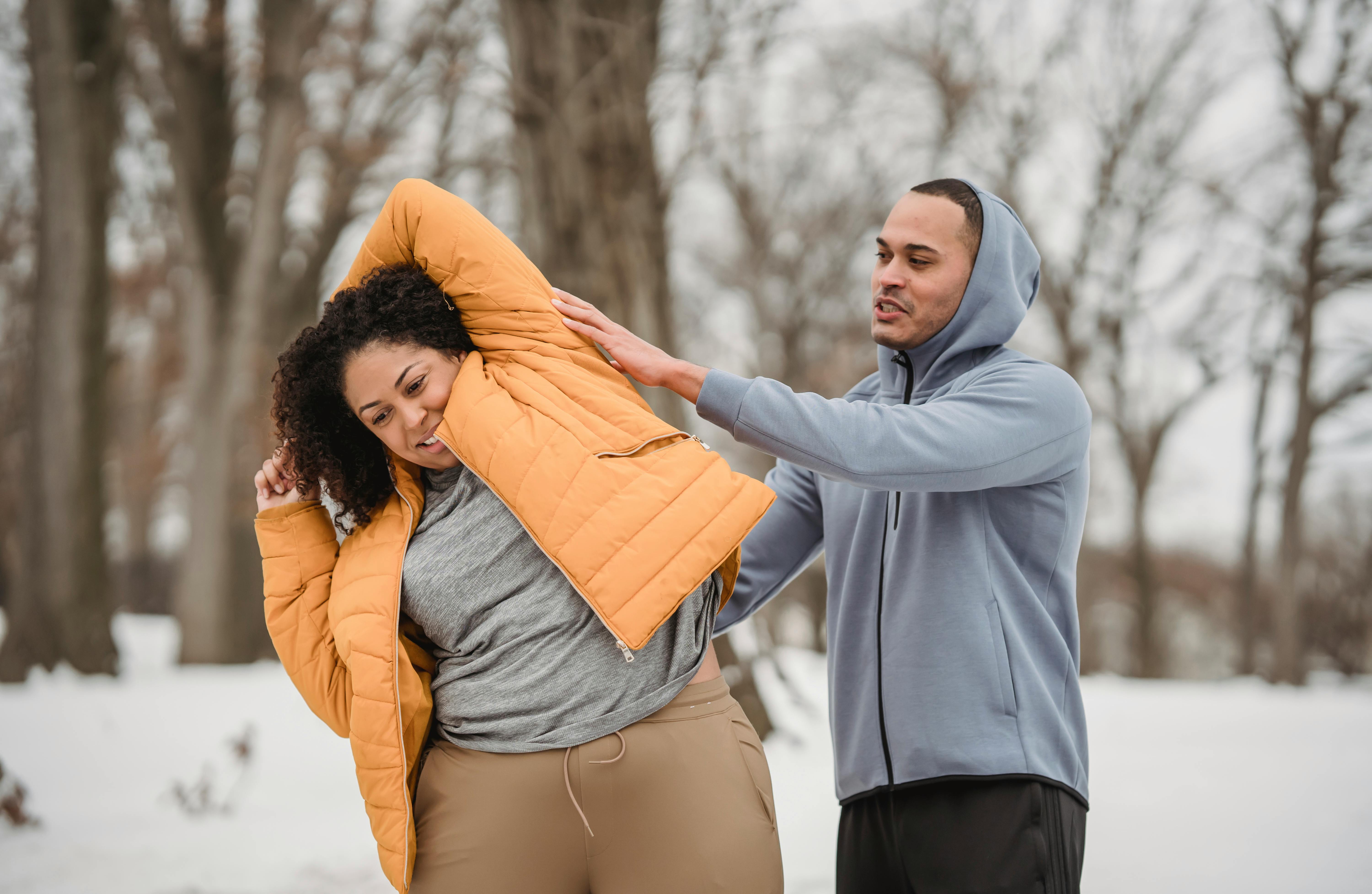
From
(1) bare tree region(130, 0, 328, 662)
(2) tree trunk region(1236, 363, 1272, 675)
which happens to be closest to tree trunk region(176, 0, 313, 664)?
(1) bare tree region(130, 0, 328, 662)

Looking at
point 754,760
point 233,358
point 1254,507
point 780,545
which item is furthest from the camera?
point 1254,507

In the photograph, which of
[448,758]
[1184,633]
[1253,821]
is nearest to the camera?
[448,758]

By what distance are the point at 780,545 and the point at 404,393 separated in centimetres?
93

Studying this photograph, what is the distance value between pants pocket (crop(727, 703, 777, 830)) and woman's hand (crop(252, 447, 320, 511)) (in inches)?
37.9

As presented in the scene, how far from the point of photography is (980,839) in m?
1.77

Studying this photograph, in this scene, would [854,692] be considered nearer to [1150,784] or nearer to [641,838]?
[641,838]

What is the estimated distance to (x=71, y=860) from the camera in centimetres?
409

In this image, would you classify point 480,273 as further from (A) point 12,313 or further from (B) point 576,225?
(A) point 12,313

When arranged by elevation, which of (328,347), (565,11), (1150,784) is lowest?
(1150,784)

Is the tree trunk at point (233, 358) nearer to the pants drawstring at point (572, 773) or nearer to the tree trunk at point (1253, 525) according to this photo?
the pants drawstring at point (572, 773)

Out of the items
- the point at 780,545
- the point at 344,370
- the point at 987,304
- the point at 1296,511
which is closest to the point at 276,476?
the point at 344,370

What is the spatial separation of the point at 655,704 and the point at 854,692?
543 mm

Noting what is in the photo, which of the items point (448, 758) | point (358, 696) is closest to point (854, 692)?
point (448, 758)

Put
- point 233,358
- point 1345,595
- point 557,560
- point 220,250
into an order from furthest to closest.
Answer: point 1345,595
point 220,250
point 233,358
point 557,560
